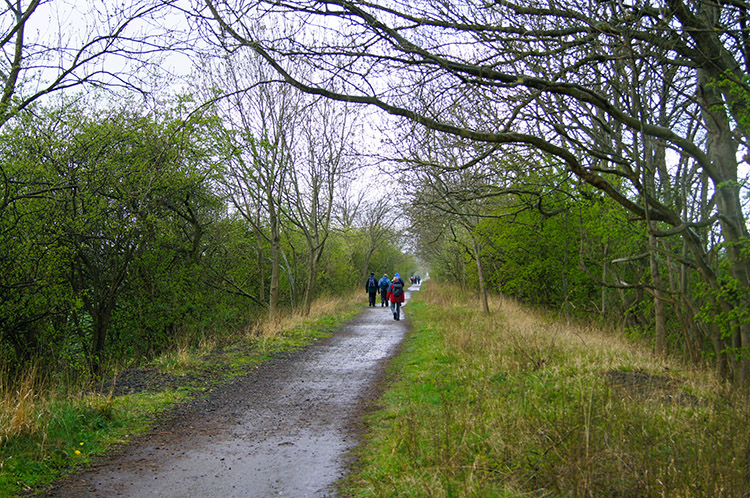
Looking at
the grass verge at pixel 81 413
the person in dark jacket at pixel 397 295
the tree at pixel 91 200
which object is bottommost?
the grass verge at pixel 81 413

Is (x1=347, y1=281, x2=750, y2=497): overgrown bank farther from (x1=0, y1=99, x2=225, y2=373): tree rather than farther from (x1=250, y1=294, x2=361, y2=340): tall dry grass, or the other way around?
(x1=250, y1=294, x2=361, y2=340): tall dry grass

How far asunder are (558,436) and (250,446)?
2.95 metres

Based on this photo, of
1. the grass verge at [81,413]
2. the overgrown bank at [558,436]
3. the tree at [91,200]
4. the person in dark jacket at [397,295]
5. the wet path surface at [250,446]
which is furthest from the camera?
the person in dark jacket at [397,295]

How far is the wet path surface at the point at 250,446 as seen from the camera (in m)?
4.25

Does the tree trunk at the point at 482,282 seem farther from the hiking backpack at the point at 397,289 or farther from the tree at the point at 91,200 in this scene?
the tree at the point at 91,200

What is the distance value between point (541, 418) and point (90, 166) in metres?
9.67

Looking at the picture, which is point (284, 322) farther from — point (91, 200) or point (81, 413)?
point (81, 413)

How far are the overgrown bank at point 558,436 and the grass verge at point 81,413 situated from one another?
8.20 feet

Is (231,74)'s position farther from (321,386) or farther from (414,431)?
(414,431)

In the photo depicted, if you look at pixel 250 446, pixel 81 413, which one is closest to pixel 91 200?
pixel 81 413

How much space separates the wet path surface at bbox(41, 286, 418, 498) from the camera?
425cm

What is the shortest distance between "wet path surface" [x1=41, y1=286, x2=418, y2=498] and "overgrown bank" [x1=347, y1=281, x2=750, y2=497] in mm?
450

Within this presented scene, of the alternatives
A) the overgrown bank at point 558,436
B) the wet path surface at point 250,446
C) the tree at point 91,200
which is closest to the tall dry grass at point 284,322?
the tree at point 91,200

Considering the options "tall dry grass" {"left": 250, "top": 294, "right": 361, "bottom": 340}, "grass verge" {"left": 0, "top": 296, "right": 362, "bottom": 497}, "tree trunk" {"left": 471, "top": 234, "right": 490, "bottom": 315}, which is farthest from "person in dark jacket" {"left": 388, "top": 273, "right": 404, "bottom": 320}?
"grass verge" {"left": 0, "top": 296, "right": 362, "bottom": 497}
